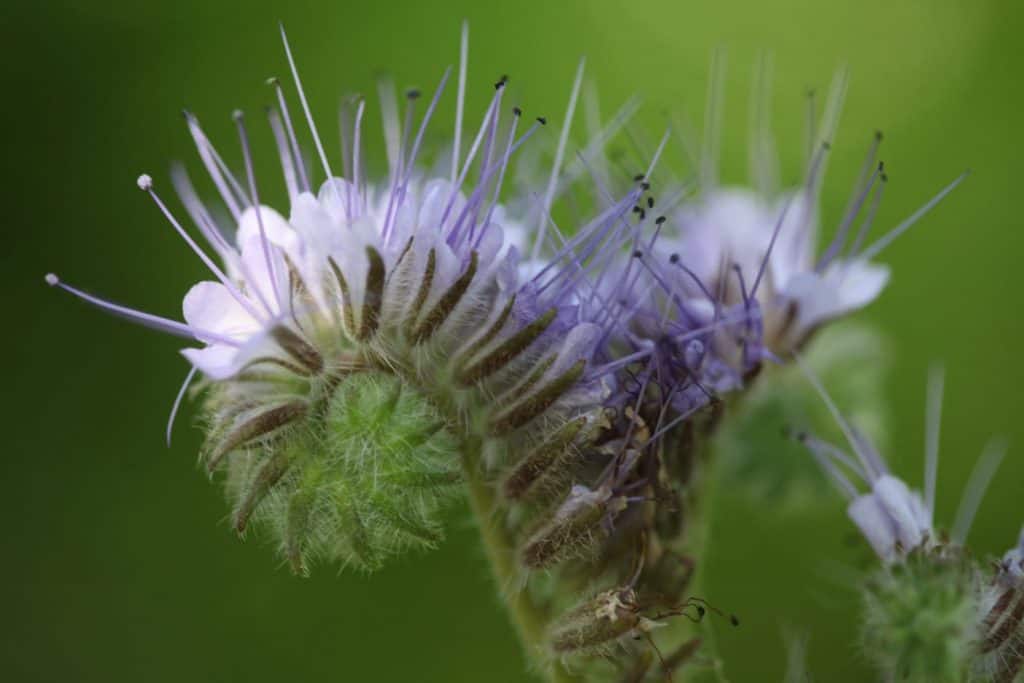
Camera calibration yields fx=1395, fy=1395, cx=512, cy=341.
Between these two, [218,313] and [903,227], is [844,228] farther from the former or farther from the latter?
[218,313]

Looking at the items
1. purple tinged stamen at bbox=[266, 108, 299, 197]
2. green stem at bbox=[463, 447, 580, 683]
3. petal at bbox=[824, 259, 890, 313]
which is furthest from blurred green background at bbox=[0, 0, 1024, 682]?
purple tinged stamen at bbox=[266, 108, 299, 197]

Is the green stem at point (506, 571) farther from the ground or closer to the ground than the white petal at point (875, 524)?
farther from the ground

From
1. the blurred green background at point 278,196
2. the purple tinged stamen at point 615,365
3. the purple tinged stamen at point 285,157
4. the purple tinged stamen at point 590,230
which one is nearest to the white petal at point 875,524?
the purple tinged stamen at point 615,365

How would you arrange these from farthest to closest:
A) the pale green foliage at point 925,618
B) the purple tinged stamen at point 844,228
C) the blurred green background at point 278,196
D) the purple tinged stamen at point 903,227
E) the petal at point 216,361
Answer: the blurred green background at point 278,196 < the purple tinged stamen at point 844,228 < the purple tinged stamen at point 903,227 < the petal at point 216,361 < the pale green foliage at point 925,618

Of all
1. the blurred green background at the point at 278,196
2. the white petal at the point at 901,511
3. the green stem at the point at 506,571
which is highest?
the blurred green background at the point at 278,196

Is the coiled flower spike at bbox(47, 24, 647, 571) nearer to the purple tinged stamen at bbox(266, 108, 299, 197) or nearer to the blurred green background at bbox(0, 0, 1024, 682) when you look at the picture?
the purple tinged stamen at bbox(266, 108, 299, 197)

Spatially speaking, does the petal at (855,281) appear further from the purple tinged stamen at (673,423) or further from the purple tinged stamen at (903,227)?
the purple tinged stamen at (673,423)

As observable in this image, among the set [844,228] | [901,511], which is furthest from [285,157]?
[901,511]
